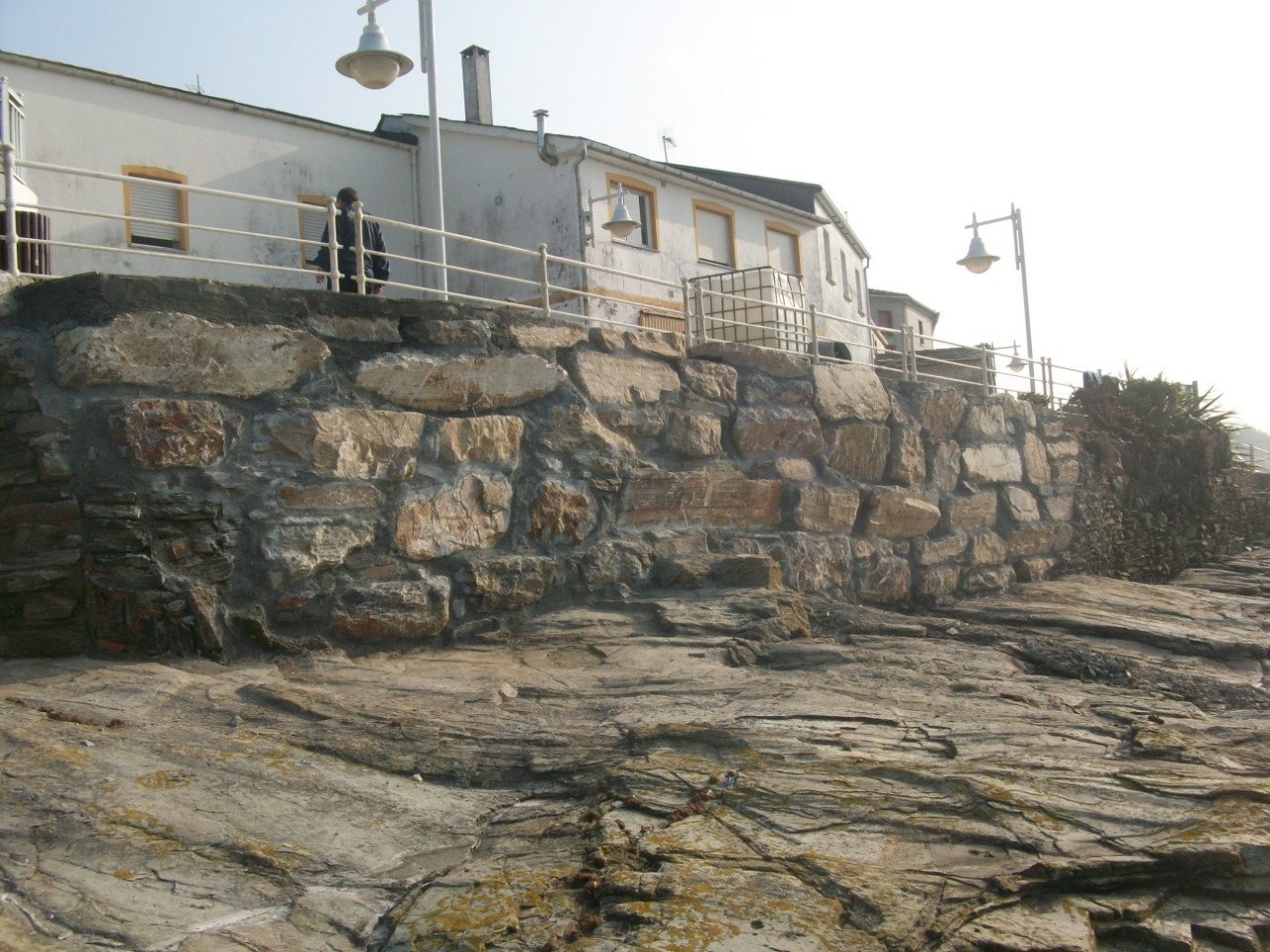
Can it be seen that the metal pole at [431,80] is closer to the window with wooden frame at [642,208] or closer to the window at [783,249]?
the window with wooden frame at [642,208]

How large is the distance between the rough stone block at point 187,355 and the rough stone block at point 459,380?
0.42 m

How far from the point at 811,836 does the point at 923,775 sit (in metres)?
0.66

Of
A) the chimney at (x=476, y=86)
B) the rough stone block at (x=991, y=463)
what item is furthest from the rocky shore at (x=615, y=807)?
the chimney at (x=476, y=86)

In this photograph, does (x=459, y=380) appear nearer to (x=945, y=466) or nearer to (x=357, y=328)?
(x=357, y=328)

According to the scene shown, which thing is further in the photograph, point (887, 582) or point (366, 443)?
point (887, 582)

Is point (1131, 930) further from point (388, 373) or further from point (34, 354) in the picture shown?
point (34, 354)

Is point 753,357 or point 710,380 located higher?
point 753,357

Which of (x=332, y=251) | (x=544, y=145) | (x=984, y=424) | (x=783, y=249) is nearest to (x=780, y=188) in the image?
(x=783, y=249)

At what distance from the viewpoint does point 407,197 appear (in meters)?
16.7

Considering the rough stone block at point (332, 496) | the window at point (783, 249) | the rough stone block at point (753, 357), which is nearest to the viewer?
the rough stone block at point (332, 496)

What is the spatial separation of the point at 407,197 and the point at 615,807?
45.3ft

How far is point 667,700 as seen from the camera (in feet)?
18.3

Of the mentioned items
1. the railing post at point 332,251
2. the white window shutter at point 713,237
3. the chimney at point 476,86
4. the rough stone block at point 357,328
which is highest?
the chimney at point 476,86

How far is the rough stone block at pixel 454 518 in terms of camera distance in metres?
6.89
